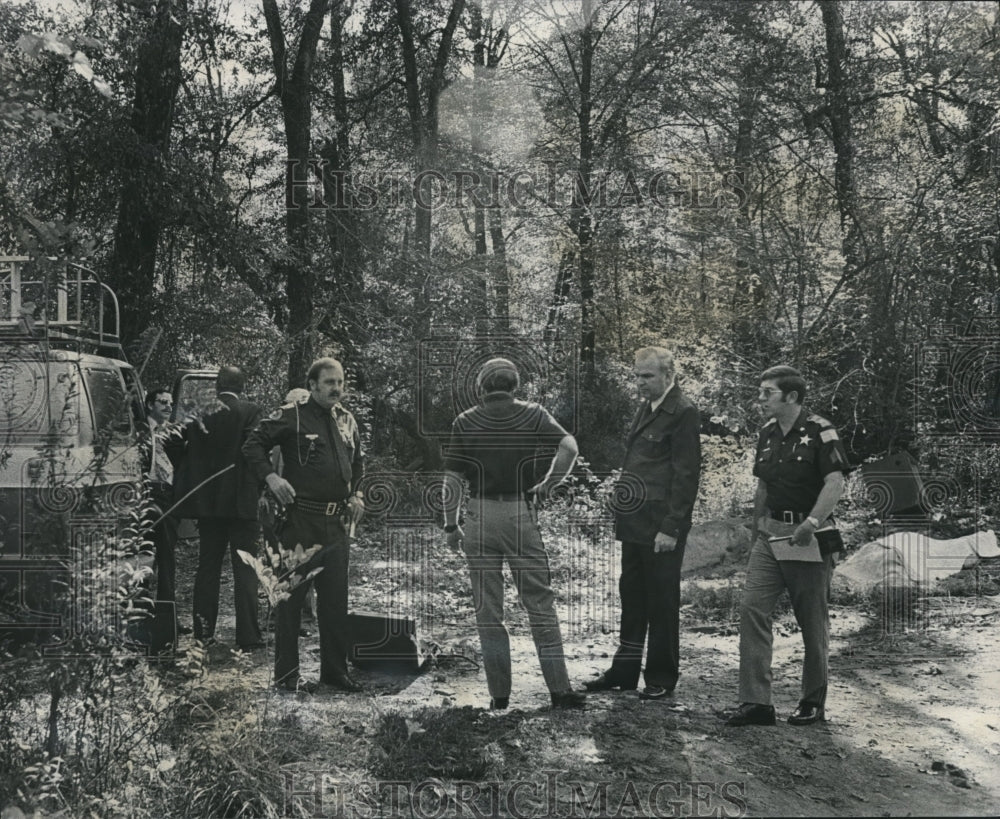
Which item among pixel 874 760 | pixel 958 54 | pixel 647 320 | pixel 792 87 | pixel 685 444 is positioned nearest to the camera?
pixel 874 760

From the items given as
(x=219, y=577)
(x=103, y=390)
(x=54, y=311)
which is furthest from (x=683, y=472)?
(x=54, y=311)

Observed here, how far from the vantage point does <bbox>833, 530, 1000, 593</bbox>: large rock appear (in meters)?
8.59

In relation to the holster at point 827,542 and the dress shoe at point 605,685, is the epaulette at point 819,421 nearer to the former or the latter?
the holster at point 827,542

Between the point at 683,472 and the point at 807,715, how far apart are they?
1.45m

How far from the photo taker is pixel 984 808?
4.23 meters

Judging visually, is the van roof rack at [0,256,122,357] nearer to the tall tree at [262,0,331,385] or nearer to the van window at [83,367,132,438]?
the van window at [83,367,132,438]

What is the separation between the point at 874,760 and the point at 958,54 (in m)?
10.8

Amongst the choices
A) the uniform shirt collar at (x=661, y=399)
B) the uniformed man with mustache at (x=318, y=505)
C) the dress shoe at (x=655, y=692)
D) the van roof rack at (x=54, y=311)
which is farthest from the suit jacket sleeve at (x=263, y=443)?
the dress shoe at (x=655, y=692)

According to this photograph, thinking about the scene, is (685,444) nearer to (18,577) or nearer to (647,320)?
(18,577)

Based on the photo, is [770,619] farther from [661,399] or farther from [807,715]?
[661,399]

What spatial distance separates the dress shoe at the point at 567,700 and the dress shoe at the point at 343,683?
1.18 m

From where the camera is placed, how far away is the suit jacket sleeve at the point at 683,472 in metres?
5.45

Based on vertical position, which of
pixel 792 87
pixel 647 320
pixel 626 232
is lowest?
pixel 647 320

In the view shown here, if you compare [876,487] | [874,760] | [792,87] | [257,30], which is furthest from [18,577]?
[792,87]
